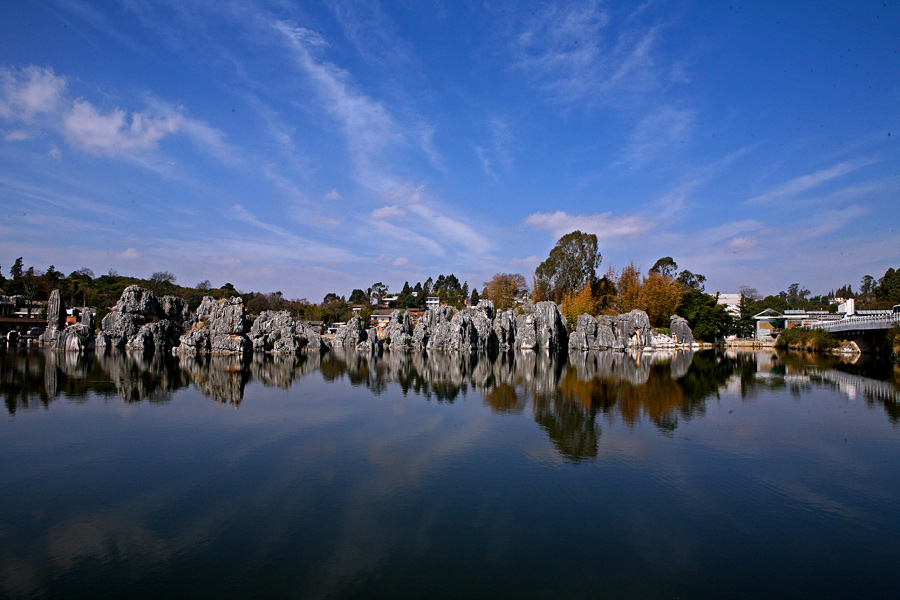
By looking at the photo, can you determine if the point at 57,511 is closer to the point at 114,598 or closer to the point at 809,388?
the point at 114,598

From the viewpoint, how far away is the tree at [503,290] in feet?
242

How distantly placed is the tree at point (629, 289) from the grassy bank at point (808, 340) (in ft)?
52.3

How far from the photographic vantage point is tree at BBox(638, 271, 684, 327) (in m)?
61.3

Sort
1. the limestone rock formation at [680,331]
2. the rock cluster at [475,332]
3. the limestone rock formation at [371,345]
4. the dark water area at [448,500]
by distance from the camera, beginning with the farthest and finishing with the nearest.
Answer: the limestone rock formation at [680,331], the rock cluster at [475,332], the limestone rock formation at [371,345], the dark water area at [448,500]

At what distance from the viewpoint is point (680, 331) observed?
5894cm

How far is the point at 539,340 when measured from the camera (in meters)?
56.5

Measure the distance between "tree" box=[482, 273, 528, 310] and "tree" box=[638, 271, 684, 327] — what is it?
19205 mm

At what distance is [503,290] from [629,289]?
18599mm

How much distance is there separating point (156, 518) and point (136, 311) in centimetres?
5044

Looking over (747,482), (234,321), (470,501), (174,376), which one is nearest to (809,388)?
Result: (747,482)

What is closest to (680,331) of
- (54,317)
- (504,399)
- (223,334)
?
(504,399)

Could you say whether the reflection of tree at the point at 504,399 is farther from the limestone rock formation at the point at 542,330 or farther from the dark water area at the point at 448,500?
the limestone rock formation at the point at 542,330

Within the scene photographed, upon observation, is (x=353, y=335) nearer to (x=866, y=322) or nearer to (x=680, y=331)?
(x=680, y=331)

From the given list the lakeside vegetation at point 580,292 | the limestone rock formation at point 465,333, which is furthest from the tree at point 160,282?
the limestone rock formation at point 465,333
